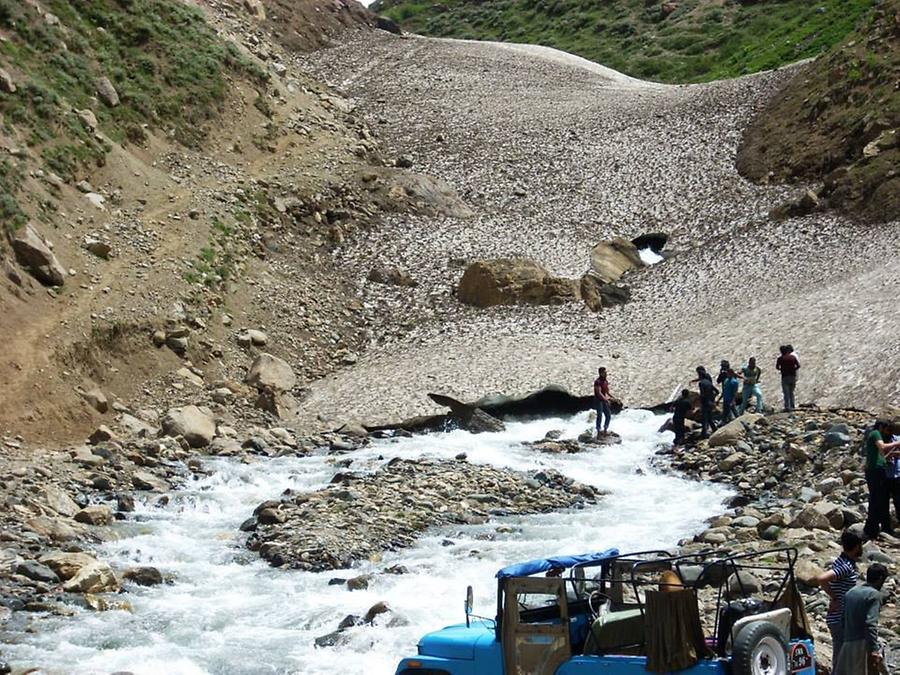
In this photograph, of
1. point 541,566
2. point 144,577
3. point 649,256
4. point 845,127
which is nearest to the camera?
point 541,566

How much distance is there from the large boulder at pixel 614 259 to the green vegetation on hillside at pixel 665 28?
31.9m

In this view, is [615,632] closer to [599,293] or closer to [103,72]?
[599,293]

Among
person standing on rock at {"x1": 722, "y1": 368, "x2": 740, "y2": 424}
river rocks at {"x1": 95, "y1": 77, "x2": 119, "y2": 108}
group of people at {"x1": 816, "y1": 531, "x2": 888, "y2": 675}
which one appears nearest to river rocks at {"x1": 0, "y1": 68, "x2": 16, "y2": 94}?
river rocks at {"x1": 95, "y1": 77, "x2": 119, "y2": 108}

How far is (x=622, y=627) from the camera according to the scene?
10953 millimetres

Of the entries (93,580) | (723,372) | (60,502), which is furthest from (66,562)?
(723,372)

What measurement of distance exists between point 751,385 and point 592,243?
50.0ft

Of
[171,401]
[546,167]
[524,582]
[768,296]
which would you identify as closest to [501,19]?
[546,167]

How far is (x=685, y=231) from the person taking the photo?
41500 mm

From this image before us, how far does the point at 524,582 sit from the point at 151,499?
12.8 m

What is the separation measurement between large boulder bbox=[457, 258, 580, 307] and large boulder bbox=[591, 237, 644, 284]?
1.91 meters

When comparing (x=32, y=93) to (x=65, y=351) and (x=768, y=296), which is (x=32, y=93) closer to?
(x=65, y=351)

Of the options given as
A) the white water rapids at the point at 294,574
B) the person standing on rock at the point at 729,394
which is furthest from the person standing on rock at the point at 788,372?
the white water rapids at the point at 294,574

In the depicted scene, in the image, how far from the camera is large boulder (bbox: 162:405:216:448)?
2681cm

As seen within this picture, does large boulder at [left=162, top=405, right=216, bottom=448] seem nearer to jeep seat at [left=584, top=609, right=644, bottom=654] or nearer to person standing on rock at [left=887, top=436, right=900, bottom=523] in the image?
person standing on rock at [left=887, top=436, right=900, bottom=523]
